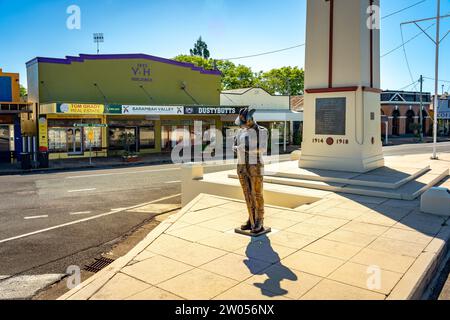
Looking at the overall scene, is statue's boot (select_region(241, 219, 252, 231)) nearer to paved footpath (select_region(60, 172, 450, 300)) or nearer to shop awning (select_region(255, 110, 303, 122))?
paved footpath (select_region(60, 172, 450, 300))

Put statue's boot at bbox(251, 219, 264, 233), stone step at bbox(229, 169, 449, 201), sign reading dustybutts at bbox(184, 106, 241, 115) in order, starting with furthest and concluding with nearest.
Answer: sign reading dustybutts at bbox(184, 106, 241, 115) < stone step at bbox(229, 169, 449, 201) < statue's boot at bbox(251, 219, 264, 233)

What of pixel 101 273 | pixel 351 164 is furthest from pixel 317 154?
pixel 101 273

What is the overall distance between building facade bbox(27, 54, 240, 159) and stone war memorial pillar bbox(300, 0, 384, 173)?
15942 millimetres

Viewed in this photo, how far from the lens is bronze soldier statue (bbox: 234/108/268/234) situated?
7535mm

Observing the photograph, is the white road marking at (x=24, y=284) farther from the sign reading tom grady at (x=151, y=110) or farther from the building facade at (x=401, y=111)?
the building facade at (x=401, y=111)

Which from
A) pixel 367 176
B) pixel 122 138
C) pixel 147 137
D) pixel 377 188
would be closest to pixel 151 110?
pixel 122 138

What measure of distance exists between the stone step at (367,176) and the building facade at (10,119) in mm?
19714

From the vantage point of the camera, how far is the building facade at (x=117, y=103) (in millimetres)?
26469

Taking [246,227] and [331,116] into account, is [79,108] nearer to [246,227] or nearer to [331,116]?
[331,116]

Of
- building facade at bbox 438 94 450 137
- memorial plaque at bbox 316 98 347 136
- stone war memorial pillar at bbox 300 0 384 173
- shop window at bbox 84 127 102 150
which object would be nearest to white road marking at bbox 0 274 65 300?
stone war memorial pillar at bbox 300 0 384 173

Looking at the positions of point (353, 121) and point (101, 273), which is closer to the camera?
point (101, 273)

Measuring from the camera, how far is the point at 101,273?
233 inches

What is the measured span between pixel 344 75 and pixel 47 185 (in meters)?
12.8
